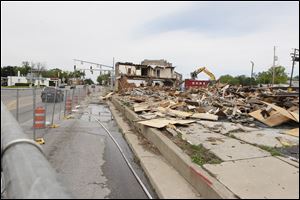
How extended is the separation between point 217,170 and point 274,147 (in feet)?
6.18

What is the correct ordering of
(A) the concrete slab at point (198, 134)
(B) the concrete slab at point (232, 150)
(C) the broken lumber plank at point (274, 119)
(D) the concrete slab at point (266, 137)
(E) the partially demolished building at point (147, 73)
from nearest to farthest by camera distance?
1. (B) the concrete slab at point (232, 150)
2. (D) the concrete slab at point (266, 137)
3. (A) the concrete slab at point (198, 134)
4. (C) the broken lumber plank at point (274, 119)
5. (E) the partially demolished building at point (147, 73)

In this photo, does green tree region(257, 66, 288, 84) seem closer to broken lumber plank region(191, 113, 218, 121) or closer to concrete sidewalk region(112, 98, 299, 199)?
broken lumber plank region(191, 113, 218, 121)

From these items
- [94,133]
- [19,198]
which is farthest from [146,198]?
[94,133]

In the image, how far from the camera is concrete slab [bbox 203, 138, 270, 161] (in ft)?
19.8

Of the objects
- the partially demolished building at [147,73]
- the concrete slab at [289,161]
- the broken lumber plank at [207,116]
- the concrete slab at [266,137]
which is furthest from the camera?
the partially demolished building at [147,73]

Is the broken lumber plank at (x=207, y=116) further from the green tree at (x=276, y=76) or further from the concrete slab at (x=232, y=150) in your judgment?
the green tree at (x=276, y=76)

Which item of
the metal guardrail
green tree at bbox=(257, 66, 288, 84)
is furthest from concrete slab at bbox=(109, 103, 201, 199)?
green tree at bbox=(257, 66, 288, 84)

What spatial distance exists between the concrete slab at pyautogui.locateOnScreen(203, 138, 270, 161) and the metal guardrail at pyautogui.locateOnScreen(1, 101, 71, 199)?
3963 mm

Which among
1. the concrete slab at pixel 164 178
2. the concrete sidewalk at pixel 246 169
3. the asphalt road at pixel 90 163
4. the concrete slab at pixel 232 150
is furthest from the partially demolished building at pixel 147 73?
the concrete sidewalk at pixel 246 169

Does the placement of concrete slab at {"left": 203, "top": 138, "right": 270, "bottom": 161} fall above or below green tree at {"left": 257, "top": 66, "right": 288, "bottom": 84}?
below

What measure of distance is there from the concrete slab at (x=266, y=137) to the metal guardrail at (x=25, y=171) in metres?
5.31

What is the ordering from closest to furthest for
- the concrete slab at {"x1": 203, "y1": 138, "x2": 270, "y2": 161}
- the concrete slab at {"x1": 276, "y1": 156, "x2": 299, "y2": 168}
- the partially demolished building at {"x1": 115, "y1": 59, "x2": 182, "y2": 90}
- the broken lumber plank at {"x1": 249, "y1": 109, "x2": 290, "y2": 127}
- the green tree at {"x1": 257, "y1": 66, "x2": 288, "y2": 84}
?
the concrete slab at {"x1": 276, "y1": 156, "x2": 299, "y2": 168} → the concrete slab at {"x1": 203, "y1": 138, "x2": 270, "y2": 161} → the broken lumber plank at {"x1": 249, "y1": 109, "x2": 290, "y2": 127} → the partially demolished building at {"x1": 115, "y1": 59, "x2": 182, "y2": 90} → the green tree at {"x1": 257, "y1": 66, "x2": 288, "y2": 84}

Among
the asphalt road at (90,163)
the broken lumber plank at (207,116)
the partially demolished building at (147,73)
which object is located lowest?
the asphalt road at (90,163)

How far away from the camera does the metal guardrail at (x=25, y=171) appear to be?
2455 millimetres
